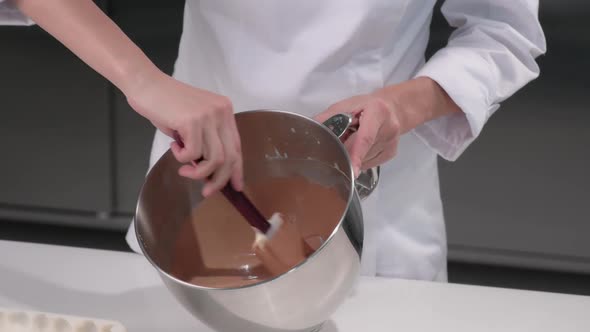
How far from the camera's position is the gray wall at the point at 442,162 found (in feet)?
5.39

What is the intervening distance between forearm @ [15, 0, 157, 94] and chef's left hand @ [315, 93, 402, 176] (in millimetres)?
174

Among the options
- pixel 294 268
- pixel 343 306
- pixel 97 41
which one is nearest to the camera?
pixel 294 268

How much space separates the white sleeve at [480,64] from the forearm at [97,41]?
0.33m

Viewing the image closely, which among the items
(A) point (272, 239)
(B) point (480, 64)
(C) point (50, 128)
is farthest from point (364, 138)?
(C) point (50, 128)

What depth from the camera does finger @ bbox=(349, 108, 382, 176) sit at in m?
0.67

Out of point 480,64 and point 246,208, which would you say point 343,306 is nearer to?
point 246,208

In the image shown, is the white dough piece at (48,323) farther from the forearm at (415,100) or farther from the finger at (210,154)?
the forearm at (415,100)

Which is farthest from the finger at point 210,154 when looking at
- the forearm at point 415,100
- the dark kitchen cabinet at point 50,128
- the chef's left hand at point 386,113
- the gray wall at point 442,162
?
the dark kitchen cabinet at point 50,128

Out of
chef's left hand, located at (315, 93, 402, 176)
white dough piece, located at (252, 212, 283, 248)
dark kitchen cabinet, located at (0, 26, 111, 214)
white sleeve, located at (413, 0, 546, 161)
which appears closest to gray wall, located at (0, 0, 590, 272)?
dark kitchen cabinet, located at (0, 26, 111, 214)

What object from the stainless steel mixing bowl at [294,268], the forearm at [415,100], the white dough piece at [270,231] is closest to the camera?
the stainless steel mixing bowl at [294,268]

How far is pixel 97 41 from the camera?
2.06 feet

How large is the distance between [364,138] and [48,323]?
0.31 meters

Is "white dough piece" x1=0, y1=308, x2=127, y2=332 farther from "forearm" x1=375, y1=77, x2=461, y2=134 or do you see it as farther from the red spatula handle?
"forearm" x1=375, y1=77, x2=461, y2=134

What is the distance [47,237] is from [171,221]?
1.41 meters
